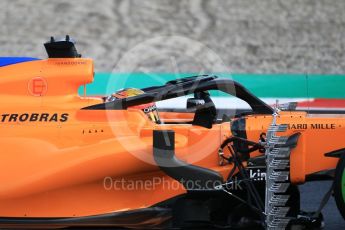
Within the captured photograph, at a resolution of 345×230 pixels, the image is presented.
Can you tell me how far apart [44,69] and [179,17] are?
10.9 meters

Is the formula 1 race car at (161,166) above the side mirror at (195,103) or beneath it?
beneath

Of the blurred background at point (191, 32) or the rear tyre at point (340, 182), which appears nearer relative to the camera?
the rear tyre at point (340, 182)

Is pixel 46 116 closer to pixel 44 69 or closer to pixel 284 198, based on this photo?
pixel 44 69

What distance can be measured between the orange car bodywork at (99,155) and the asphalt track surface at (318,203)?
1.04m

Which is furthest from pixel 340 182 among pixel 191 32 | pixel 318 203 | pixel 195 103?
pixel 191 32

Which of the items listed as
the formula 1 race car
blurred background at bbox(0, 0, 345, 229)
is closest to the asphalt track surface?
the formula 1 race car

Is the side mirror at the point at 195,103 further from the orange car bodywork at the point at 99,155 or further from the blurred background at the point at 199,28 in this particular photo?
the blurred background at the point at 199,28

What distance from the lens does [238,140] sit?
5074 mm

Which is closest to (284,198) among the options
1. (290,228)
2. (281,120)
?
(290,228)

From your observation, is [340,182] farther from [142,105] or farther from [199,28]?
[199,28]

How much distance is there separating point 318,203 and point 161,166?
2466 mm

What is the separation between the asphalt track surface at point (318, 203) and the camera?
599 centimetres

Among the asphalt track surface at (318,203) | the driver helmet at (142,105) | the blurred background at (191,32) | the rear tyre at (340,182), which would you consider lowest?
the asphalt track surface at (318,203)

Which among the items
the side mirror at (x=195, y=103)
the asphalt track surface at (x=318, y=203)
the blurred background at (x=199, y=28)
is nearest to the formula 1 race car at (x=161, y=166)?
the side mirror at (x=195, y=103)
